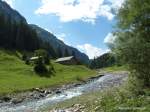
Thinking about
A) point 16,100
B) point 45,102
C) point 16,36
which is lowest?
point 45,102

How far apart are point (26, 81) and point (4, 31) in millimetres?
78450

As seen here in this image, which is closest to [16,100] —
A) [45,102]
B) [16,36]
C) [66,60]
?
[45,102]

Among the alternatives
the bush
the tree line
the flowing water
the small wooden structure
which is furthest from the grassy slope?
the small wooden structure

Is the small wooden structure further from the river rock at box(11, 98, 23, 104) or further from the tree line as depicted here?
the river rock at box(11, 98, 23, 104)

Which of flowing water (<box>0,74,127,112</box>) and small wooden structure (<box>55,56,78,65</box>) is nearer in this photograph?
flowing water (<box>0,74,127,112</box>)

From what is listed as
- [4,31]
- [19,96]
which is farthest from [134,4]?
[4,31]

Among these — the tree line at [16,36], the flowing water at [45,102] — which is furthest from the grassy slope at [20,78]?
the tree line at [16,36]

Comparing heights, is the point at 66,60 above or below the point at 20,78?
above

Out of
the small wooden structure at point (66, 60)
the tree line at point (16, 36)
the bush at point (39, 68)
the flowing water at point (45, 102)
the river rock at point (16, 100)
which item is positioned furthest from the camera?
the small wooden structure at point (66, 60)

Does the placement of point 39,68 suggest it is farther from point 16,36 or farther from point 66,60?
point 66,60

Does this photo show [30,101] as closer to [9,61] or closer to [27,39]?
[9,61]

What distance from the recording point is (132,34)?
127 feet

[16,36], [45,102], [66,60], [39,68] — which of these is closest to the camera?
[45,102]

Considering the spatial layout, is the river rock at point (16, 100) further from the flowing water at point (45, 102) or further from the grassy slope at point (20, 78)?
the grassy slope at point (20, 78)
